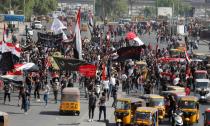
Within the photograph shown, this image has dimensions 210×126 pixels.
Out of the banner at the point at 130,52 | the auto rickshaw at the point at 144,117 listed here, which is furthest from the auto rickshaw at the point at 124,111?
the banner at the point at 130,52

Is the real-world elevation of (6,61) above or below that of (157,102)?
above

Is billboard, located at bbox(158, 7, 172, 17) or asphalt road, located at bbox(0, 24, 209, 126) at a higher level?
asphalt road, located at bbox(0, 24, 209, 126)

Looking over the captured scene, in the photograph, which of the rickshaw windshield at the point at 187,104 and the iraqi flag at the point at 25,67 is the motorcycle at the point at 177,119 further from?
the iraqi flag at the point at 25,67

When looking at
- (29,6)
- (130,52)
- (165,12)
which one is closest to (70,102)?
(130,52)

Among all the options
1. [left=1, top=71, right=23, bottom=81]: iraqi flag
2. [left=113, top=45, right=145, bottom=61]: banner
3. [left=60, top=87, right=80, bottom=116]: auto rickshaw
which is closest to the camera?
[left=60, top=87, right=80, bottom=116]: auto rickshaw

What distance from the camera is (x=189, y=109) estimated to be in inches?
1495

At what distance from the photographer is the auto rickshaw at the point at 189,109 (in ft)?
123

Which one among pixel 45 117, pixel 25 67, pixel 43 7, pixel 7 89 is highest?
pixel 25 67

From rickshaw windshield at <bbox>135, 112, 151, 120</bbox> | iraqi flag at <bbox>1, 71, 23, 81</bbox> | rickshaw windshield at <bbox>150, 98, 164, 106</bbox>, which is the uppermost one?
iraqi flag at <bbox>1, 71, 23, 81</bbox>

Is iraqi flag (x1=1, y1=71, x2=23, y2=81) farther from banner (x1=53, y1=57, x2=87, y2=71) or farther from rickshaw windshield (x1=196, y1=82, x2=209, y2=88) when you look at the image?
rickshaw windshield (x1=196, y1=82, x2=209, y2=88)

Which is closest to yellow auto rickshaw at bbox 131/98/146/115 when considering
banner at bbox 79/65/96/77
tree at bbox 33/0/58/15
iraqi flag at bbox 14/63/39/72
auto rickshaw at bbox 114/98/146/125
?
auto rickshaw at bbox 114/98/146/125

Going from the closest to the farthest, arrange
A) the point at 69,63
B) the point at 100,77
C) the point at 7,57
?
1. the point at 7,57
2. the point at 69,63
3. the point at 100,77

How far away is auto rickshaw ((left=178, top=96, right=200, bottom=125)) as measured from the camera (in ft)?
123

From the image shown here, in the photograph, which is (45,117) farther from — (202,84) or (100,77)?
(202,84)
